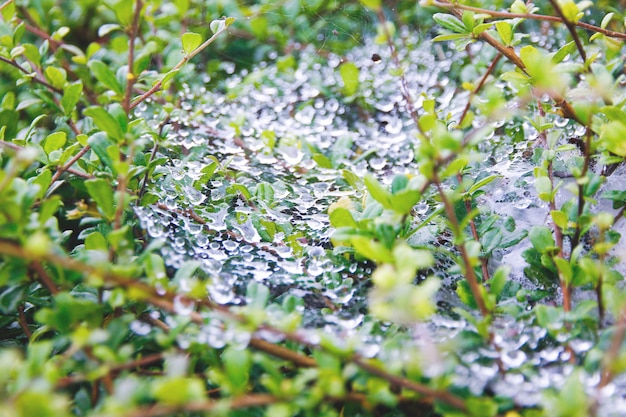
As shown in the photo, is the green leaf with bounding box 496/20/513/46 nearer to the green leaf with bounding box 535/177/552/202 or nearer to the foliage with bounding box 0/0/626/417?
the foliage with bounding box 0/0/626/417

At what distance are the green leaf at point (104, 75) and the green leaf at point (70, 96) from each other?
0.25 metres

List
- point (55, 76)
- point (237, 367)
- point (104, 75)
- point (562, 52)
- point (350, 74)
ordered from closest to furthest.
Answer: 1. point (237, 367)
2. point (104, 75)
3. point (562, 52)
4. point (55, 76)
5. point (350, 74)

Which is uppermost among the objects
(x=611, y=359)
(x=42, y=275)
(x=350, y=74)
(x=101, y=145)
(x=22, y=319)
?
(x=350, y=74)

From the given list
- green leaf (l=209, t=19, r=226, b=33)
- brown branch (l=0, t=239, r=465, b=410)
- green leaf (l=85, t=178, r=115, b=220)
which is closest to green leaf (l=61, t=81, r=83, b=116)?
green leaf (l=209, t=19, r=226, b=33)

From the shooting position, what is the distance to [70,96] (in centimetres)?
127

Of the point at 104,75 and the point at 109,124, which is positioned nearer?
the point at 109,124

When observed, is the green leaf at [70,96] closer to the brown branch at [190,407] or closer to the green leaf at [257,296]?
the green leaf at [257,296]

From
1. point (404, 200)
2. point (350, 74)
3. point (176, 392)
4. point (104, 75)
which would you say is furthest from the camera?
point (350, 74)

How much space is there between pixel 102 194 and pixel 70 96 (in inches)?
21.3

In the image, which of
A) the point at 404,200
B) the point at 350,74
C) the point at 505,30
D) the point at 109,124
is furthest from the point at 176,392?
the point at 350,74

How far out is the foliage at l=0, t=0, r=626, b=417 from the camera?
2.18ft

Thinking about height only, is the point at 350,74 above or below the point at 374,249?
above

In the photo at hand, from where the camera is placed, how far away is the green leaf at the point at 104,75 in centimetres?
102

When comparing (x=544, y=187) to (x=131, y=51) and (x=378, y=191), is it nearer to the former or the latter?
(x=378, y=191)
